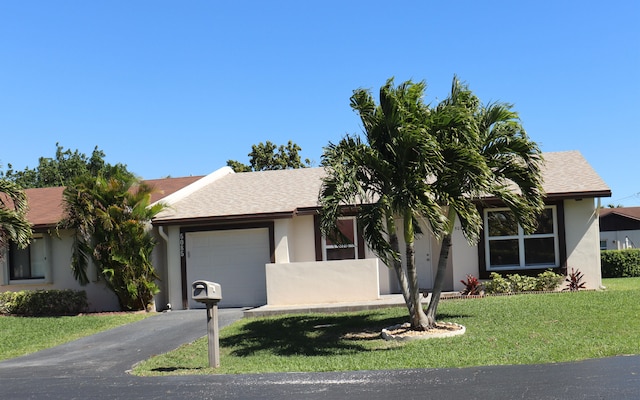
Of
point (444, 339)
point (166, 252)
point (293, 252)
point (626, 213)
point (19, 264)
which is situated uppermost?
point (626, 213)

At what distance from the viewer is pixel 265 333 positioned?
13.8 meters

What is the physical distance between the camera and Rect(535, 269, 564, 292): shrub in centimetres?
1745

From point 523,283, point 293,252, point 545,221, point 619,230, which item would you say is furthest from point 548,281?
point 619,230

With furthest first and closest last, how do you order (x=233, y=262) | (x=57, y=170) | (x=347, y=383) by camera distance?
(x=57, y=170)
(x=233, y=262)
(x=347, y=383)

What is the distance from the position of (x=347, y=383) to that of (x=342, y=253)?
10301 millimetres

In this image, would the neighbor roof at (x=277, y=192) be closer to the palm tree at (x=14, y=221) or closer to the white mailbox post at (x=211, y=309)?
the palm tree at (x=14, y=221)

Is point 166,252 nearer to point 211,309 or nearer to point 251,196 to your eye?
point 251,196

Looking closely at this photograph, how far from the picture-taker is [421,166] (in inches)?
458

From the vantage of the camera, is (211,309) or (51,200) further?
(51,200)

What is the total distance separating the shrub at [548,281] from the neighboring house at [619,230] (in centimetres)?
3001

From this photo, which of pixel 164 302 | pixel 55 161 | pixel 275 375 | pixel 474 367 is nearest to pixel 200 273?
pixel 164 302

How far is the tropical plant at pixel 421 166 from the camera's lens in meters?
11.5

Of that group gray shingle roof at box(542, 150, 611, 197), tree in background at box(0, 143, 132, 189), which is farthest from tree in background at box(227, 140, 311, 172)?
gray shingle roof at box(542, 150, 611, 197)

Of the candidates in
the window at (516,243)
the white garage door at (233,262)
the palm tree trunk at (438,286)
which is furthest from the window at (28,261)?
the window at (516,243)
